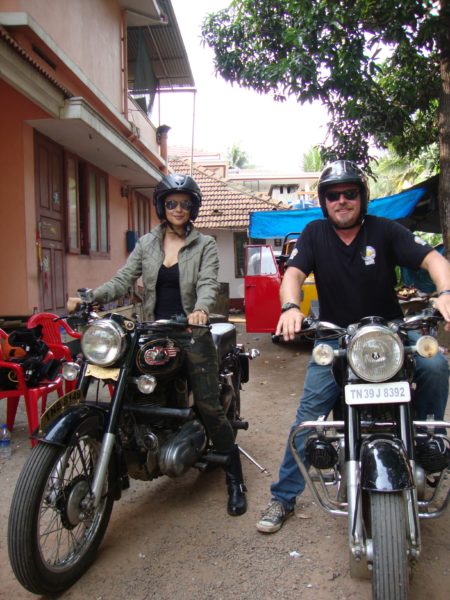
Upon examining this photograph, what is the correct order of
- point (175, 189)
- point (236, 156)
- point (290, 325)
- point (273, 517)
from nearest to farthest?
point (290, 325) < point (273, 517) < point (175, 189) < point (236, 156)

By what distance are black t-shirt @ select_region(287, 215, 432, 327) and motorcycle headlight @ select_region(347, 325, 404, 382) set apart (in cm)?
63

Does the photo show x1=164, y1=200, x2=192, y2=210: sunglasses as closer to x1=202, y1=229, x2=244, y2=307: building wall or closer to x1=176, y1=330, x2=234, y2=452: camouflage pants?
x1=176, y1=330, x2=234, y2=452: camouflage pants

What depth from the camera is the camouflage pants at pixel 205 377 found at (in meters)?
2.80

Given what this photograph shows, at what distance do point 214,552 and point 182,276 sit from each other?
4.99 feet

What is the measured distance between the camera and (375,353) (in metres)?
1.92

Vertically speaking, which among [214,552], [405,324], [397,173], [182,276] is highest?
[397,173]

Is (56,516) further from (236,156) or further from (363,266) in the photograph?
(236,156)

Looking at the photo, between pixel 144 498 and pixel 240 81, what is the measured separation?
7.02 m

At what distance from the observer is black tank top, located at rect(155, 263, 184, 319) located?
3.04 metres

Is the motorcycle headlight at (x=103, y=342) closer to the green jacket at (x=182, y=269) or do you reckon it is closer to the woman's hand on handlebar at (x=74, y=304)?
the woman's hand on handlebar at (x=74, y=304)

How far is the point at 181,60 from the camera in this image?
12.3 m

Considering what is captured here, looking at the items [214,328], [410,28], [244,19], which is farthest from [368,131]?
[214,328]

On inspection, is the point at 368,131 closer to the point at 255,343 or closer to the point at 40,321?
the point at 255,343

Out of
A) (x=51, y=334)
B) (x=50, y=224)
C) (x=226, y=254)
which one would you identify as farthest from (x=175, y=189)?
(x=226, y=254)
